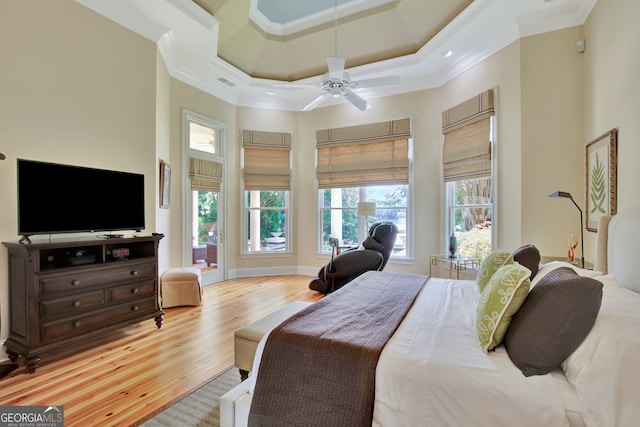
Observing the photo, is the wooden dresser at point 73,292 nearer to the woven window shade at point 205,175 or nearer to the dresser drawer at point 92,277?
the dresser drawer at point 92,277

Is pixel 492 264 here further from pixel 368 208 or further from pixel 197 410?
pixel 368 208

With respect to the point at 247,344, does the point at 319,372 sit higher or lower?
higher

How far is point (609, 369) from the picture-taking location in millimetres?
1062

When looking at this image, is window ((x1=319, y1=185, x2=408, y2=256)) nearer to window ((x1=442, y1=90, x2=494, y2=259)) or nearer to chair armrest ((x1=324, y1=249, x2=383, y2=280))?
window ((x1=442, y1=90, x2=494, y2=259))

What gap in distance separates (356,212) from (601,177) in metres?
3.54

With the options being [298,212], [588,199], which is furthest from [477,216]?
[298,212]

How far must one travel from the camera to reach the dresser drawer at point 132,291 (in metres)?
2.90

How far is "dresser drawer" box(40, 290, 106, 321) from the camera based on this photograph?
2.43 meters

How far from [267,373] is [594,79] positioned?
13.1ft

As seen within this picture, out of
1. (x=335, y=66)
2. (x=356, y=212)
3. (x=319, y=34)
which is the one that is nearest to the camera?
(x=335, y=66)

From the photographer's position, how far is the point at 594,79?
3.00 m

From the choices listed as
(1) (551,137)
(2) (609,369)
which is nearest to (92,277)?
(2) (609,369)

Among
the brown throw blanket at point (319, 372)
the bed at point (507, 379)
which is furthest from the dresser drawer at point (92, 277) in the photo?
the brown throw blanket at point (319, 372)

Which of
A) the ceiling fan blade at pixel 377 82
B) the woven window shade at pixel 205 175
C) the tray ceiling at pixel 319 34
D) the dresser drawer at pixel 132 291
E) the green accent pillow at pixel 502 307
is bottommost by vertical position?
the dresser drawer at pixel 132 291
